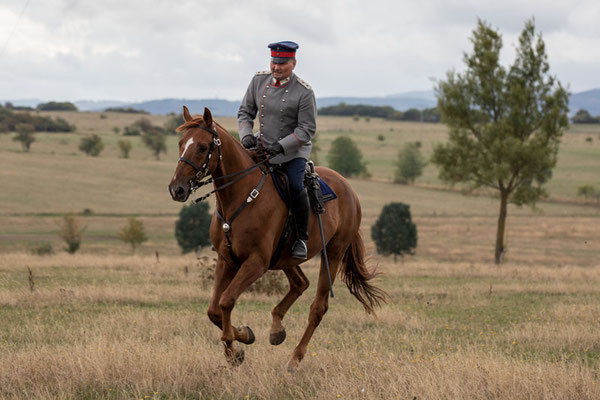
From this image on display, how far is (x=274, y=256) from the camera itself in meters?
7.95

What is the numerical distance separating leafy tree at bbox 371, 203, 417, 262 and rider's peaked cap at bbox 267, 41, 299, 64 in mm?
40450

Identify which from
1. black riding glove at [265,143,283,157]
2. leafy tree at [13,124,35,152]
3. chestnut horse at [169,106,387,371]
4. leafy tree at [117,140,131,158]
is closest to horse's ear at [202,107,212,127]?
chestnut horse at [169,106,387,371]

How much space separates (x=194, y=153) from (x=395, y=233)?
42070mm

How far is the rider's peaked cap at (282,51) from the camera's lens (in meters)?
7.86

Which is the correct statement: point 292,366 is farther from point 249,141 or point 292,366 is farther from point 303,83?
point 303,83

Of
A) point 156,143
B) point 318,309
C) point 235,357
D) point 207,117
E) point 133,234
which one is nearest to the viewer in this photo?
point 207,117

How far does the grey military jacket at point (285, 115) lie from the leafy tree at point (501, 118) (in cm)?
2393

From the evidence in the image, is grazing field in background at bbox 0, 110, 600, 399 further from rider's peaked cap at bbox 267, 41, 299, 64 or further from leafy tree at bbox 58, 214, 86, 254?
leafy tree at bbox 58, 214, 86, 254

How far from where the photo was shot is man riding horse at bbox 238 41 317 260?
7.89 meters

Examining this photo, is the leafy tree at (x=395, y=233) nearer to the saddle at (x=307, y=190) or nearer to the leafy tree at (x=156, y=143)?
the saddle at (x=307, y=190)

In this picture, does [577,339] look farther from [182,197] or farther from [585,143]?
[585,143]

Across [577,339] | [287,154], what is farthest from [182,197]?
[577,339]

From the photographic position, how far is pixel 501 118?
104ft

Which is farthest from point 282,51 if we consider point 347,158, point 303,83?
point 347,158
